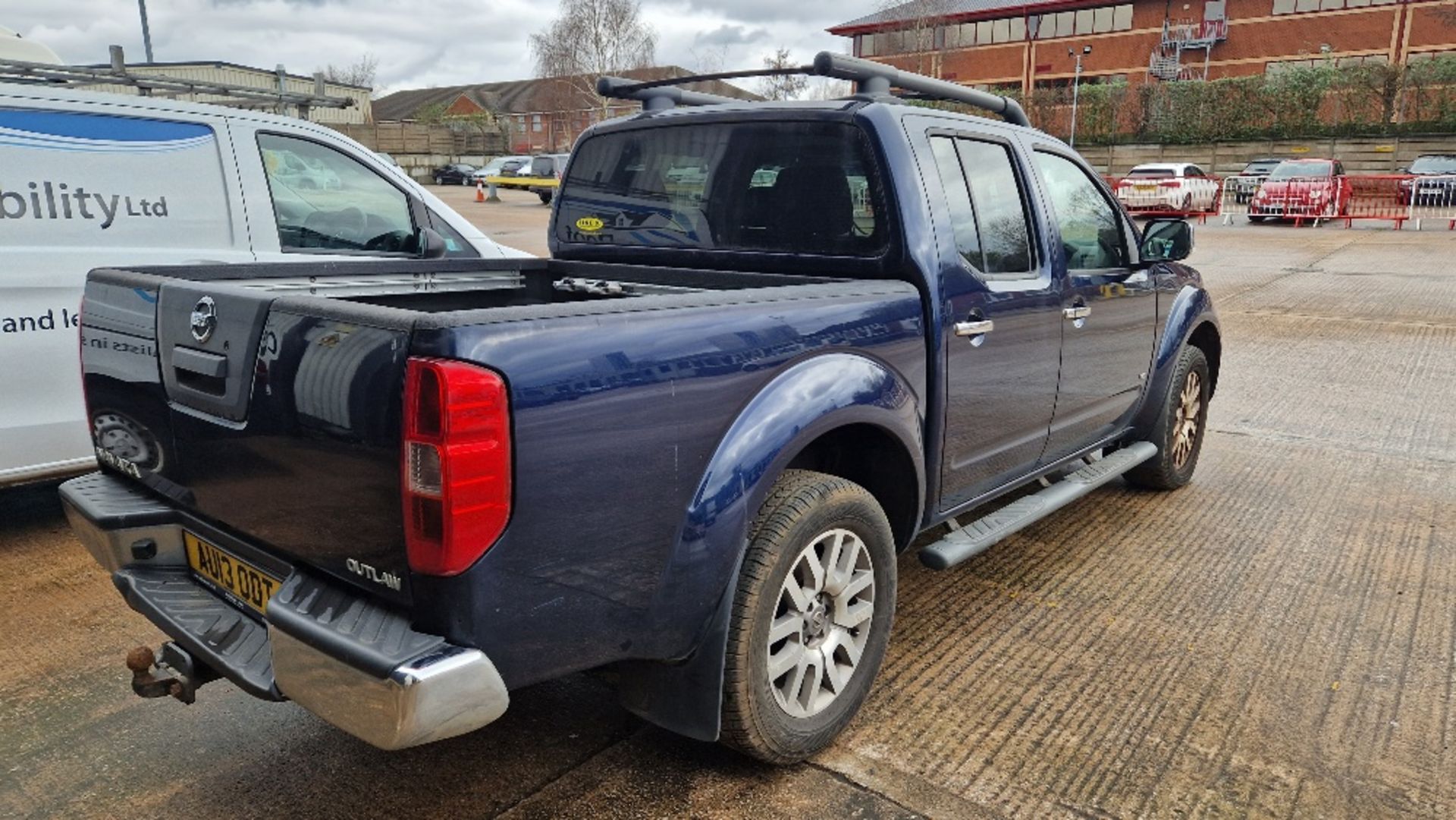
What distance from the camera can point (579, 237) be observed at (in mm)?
4090

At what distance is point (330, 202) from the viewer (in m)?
4.98

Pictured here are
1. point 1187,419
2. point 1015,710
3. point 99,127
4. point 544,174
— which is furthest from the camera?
point 544,174

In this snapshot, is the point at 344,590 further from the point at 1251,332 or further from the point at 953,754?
the point at 1251,332

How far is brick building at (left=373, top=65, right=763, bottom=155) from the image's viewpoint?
54562mm

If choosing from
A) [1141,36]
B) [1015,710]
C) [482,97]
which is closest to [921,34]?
[1141,36]

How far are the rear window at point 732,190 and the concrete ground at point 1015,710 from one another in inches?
56.9

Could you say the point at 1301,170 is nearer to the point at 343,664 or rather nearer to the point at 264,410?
the point at 264,410

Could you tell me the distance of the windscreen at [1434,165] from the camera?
28234 millimetres

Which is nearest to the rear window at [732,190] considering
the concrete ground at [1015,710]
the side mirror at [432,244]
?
the side mirror at [432,244]

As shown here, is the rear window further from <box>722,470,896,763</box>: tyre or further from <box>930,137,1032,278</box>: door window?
<box>722,470,896,763</box>: tyre

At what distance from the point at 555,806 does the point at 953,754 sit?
1.08 meters

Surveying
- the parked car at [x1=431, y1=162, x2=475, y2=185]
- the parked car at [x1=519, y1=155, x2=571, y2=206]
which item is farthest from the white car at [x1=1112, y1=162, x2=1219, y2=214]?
the parked car at [x1=431, y1=162, x2=475, y2=185]

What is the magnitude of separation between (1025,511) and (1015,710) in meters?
0.88

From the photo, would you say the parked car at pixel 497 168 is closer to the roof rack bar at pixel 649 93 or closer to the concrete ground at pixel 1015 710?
the roof rack bar at pixel 649 93
